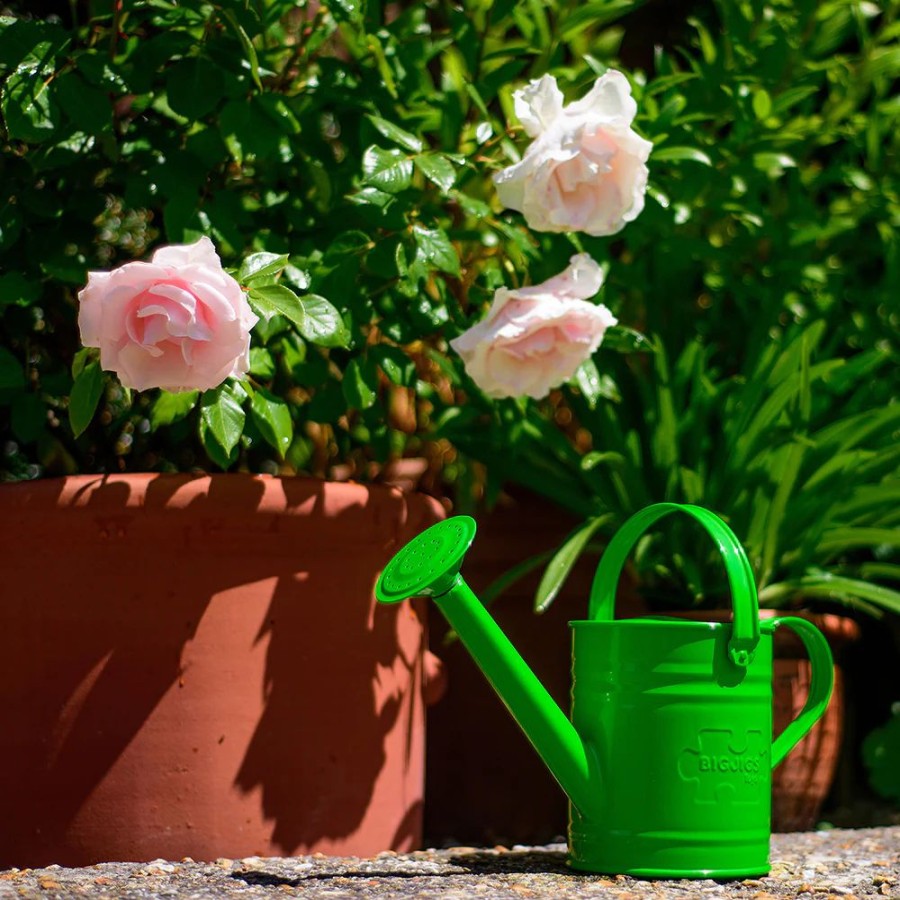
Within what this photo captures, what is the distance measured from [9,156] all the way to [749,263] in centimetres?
109

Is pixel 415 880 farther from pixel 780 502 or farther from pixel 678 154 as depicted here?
pixel 678 154

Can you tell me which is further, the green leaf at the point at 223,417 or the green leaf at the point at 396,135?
the green leaf at the point at 396,135

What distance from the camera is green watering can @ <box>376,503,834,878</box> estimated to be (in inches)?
44.3

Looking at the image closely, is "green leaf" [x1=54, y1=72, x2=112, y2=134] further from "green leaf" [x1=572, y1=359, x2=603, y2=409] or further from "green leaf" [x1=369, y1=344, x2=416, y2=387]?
"green leaf" [x1=572, y1=359, x2=603, y2=409]

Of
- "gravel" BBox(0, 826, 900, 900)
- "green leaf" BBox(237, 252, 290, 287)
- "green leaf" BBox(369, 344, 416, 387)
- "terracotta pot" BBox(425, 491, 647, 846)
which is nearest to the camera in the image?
"gravel" BBox(0, 826, 900, 900)

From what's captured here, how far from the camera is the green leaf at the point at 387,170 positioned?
127cm

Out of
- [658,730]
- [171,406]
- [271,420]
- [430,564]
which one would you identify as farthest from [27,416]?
[658,730]

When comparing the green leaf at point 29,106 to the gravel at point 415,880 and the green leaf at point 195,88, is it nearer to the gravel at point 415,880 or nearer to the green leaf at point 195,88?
the green leaf at point 195,88

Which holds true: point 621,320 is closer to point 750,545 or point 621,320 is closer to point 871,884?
point 750,545

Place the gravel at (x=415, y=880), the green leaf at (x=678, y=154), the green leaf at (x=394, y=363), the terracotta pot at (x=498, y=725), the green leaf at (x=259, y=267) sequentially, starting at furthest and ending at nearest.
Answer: the terracotta pot at (x=498, y=725) → the green leaf at (x=678, y=154) → the green leaf at (x=394, y=363) → the green leaf at (x=259, y=267) → the gravel at (x=415, y=880)

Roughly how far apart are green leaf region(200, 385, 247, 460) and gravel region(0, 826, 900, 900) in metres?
0.37

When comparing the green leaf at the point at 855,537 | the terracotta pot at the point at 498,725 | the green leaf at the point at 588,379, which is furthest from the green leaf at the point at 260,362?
the green leaf at the point at 855,537

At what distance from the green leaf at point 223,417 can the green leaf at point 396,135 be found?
1.08 ft

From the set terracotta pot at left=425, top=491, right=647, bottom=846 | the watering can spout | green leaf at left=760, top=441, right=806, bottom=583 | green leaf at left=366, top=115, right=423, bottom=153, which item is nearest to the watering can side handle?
the watering can spout
